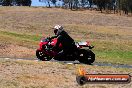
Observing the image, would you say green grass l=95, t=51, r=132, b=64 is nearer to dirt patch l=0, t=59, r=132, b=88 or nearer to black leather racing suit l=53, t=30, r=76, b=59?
black leather racing suit l=53, t=30, r=76, b=59

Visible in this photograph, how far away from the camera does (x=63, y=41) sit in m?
18.1

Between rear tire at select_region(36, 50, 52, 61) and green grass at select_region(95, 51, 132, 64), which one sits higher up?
rear tire at select_region(36, 50, 52, 61)

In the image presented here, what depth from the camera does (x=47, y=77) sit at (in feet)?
40.9

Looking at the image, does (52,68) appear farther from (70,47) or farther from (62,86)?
(70,47)

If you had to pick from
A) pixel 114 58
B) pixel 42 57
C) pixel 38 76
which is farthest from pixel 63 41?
pixel 114 58

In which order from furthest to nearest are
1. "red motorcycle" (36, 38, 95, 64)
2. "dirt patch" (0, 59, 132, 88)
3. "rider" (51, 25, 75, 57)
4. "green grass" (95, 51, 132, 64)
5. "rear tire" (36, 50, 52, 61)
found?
"green grass" (95, 51, 132, 64), "rear tire" (36, 50, 52, 61), "red motorcycle" (36, 38, 95, 64), "rider" (51, 25, 75, 57), "dirt patch" (0, 59, 132, 88)

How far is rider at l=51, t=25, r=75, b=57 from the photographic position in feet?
59.1

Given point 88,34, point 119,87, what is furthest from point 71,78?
point 88,34

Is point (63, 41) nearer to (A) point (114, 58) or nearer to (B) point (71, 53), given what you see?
(B) point (71, 53)

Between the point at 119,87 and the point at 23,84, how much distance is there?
2.87m

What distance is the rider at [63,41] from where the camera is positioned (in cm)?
1800

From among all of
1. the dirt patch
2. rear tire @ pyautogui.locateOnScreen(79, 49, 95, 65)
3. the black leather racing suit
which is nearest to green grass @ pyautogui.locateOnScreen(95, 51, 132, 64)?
rear tire @ pyautogui.locateOnScreen(79, 49, 95, 65)

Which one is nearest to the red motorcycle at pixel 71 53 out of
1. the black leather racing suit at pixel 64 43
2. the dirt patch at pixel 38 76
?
the black leather racing suit at pixel 64 43

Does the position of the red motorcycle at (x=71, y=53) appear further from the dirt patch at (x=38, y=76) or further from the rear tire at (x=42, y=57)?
the dirt patch at (x=38, y=76)
